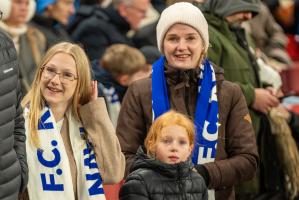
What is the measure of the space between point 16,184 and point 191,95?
1351 millimetres

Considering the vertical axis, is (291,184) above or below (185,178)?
below

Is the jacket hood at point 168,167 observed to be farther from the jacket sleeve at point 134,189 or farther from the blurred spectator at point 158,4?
the blurred spectator at point 158,4

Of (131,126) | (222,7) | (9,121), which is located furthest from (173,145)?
(222,7)

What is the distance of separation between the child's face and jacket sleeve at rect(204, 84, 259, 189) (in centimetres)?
48

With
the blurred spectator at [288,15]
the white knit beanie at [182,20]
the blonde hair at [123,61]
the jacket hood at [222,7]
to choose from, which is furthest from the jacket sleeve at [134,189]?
the blurred spectator at [288,15]

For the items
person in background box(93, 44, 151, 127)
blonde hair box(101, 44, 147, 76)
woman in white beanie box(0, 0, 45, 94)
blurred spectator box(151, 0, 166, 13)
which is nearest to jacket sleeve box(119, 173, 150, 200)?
person in background box(93, 44, 151, 127)

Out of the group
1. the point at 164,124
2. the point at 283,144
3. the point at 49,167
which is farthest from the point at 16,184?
the point at 283,144

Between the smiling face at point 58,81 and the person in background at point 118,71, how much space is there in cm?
273

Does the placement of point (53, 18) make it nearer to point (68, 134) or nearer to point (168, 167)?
point (68, 134)

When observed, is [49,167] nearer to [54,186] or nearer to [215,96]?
[54,186]

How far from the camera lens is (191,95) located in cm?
712

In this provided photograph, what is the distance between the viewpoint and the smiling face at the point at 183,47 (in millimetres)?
7047

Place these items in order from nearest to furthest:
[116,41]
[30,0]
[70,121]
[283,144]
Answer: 1. [70,121]
2. [283,144]
3. [30,0]
4. [116,41]

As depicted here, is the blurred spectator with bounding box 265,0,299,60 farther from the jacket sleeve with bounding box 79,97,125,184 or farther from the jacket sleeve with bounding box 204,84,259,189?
the jacket sleeve with bounding box 79,97,125,184
